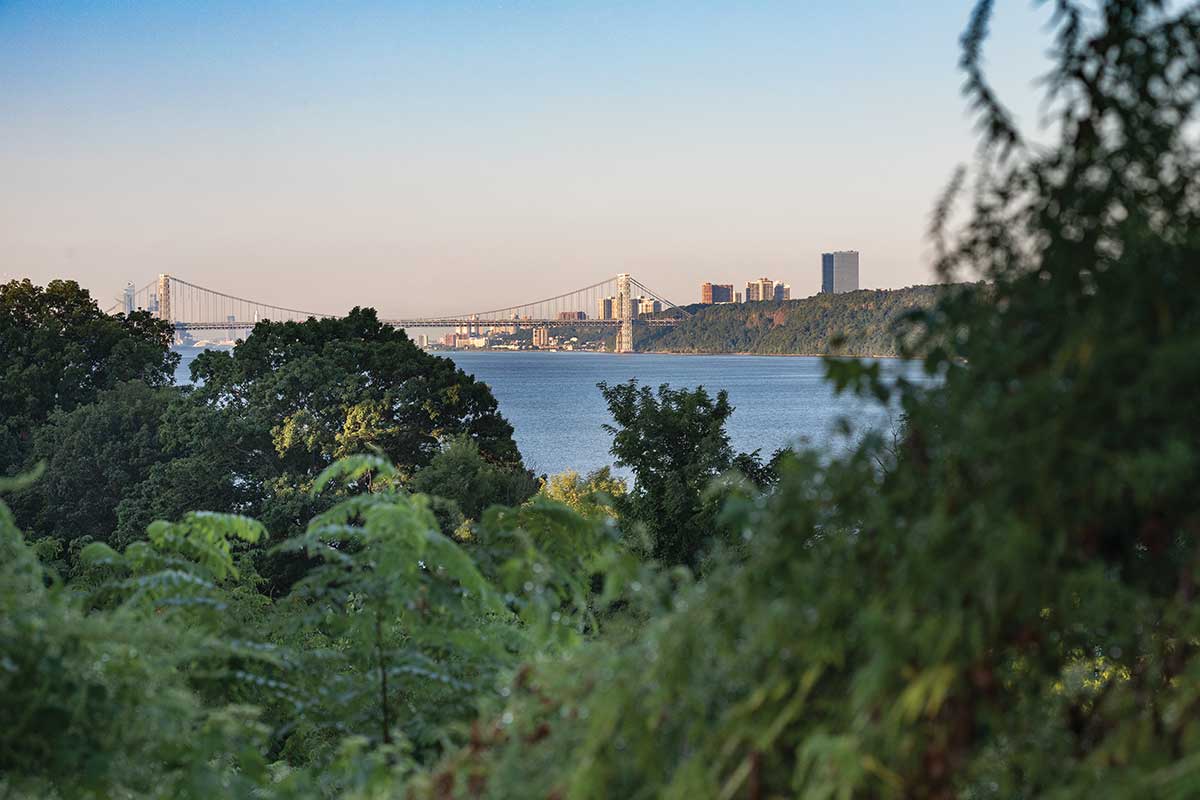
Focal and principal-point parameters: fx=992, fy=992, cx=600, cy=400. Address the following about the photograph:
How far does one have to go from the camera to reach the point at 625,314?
109312 millimetres

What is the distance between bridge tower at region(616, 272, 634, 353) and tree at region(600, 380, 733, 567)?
3169 inches

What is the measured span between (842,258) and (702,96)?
41544mm

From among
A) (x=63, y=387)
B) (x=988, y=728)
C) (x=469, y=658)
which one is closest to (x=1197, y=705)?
(x=988, y=728)

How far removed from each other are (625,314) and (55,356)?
7984cm

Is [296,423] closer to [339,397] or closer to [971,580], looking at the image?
[339,397]

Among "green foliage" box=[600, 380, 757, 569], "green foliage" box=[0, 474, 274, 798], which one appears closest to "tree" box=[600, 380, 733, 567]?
"green foliage" box=[600, 380, 757, 569]

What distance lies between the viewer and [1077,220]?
156cm

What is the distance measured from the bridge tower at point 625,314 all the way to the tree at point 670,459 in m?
80.5

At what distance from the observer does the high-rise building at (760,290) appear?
119062 millimetres

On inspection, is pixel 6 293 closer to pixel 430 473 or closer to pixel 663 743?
pixel 430 473

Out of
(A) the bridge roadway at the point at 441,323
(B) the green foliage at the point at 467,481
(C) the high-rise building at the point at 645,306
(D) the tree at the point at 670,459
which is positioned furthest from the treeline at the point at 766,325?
(D) the tree at the point at 670,459

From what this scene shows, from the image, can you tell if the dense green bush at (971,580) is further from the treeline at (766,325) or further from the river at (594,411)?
the treeline at (766,325)

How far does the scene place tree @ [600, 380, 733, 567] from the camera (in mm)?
19719

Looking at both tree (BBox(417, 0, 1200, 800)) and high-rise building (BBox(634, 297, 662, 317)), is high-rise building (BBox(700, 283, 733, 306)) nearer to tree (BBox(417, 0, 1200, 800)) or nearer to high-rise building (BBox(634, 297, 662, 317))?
high-rise building (BBox(634, 297, 662, 317))
